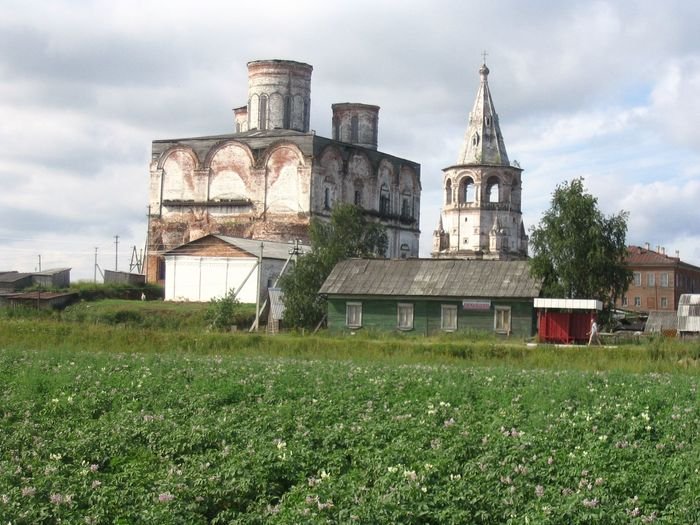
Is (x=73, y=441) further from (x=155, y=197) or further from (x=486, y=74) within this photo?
(x=486, y=74)

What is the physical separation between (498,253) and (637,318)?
8.96 metres

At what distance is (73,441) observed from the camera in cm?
1246

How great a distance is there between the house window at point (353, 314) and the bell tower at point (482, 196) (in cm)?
2151

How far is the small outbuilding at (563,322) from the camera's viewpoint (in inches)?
1339

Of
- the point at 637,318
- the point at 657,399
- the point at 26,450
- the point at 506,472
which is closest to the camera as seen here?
the point at 506,472

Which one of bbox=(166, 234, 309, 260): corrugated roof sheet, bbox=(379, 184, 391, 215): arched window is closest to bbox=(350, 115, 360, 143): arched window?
bbox=(379, 184, 391, 215): arched window

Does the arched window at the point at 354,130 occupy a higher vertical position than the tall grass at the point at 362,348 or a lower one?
higher

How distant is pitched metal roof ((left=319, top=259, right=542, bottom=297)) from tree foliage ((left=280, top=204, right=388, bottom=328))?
1851 millimetres

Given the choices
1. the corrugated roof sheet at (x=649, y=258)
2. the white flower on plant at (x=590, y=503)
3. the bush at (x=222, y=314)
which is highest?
the corrugated roof sheet at (x=649, y=258)

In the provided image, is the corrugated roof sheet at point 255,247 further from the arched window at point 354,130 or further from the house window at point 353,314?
the arched window at point 354,130

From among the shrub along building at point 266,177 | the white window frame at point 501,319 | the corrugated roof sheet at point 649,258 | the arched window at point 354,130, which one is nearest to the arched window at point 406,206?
the shrub along building at point 266,177

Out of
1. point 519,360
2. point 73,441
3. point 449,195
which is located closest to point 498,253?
point 449,195

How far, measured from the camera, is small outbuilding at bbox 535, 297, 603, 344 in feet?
112

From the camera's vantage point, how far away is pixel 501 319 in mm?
35906
